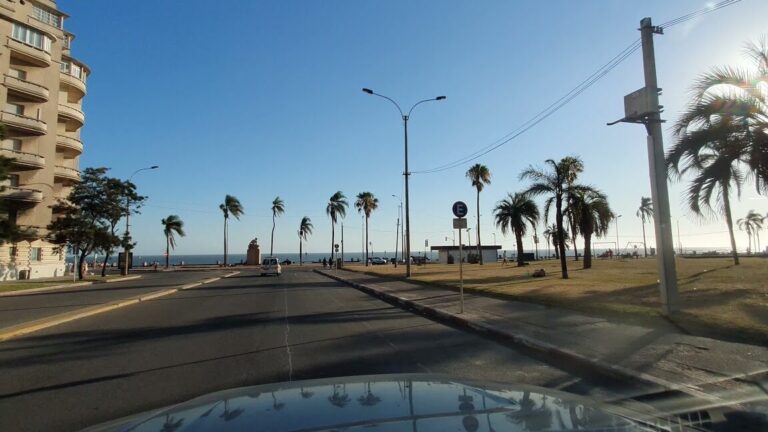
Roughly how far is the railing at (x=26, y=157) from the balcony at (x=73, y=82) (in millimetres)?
9969

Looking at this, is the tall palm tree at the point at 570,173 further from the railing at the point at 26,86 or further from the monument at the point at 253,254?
the monument at the point at 253,254

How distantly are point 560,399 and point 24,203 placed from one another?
51.7 meters

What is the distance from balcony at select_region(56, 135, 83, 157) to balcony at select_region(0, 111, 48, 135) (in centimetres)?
475

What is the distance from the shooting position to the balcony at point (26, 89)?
4400 cm

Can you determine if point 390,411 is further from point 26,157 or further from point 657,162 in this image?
point 26,157

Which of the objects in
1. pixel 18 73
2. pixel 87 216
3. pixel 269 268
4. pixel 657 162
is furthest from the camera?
pixel 269 268

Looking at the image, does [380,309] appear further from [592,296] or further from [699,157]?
[699,157]

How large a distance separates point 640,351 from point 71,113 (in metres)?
57.4

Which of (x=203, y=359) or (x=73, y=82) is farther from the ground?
(x=73, y=82)

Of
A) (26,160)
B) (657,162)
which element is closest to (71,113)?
(26,160)

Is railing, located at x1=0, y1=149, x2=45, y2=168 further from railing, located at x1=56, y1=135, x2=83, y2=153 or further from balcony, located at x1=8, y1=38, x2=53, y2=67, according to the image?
balcony, located at x1=8, y1=38, x2=53, y2=67

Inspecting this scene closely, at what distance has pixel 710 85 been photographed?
13492mm

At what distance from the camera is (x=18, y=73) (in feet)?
152

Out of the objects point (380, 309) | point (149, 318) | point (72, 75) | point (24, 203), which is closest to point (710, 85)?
point (380, 309)
